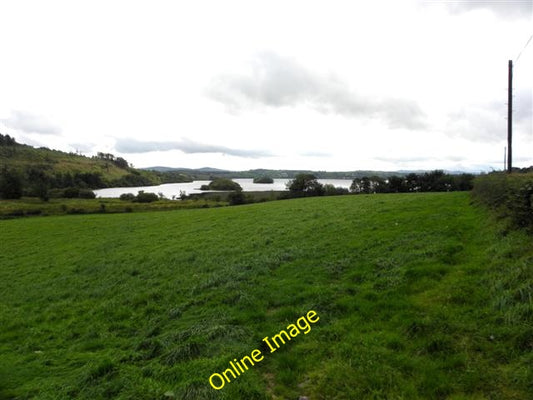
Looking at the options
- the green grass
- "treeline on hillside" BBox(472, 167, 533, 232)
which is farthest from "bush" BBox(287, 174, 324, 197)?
the green grass

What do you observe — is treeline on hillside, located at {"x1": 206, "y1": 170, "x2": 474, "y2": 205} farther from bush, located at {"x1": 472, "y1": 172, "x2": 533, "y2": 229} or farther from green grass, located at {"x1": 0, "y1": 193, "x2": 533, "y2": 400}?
green grass, located at {"x1": 0, "y1": 193, "x2": 533, "y2": 400}

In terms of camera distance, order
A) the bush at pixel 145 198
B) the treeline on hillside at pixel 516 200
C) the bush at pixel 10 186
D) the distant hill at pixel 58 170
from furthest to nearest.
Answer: the distant hill at pixel 58 170
the bush at pixel 10 186
the bush at pixel 145 198
the treeline on hillside at pixel 516 200

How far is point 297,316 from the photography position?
6543 millimetres

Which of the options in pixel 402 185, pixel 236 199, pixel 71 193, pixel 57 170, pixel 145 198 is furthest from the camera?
pixel 57 170

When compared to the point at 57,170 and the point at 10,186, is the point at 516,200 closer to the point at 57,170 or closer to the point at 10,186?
the point at 10,186

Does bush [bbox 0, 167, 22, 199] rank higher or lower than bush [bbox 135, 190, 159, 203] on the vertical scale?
higher

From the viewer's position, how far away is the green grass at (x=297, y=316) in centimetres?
432

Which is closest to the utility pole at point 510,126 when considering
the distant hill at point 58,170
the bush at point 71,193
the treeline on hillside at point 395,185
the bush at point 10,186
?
the treeline on hillside at point 395,185

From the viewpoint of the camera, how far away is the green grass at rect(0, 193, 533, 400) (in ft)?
14.2

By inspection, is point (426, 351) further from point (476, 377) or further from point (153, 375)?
point (153, 375)

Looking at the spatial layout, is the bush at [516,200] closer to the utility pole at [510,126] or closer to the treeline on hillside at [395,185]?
the utility pole at [510,126]

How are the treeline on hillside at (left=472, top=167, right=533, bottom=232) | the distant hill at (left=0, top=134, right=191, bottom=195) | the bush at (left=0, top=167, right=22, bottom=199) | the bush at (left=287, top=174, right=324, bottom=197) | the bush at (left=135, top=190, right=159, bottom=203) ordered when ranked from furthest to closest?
1. the distant hill at (left=0, top=134, right=191, bottom=195)
2. the bush at (left=0, top=167, right=22, bottom=199)
3. the bush at (left=135, top=190, right=159, bottom=203)
4. the bush at (left=287, top=174, right=324, bottom=197)
5. the treeline on hillside at (left=472, top=167, right=533, bottom=232)

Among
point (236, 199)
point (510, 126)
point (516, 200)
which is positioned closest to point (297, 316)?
point (516, 200)

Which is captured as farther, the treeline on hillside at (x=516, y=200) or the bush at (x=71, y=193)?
the bush at (x=71, y=193)
